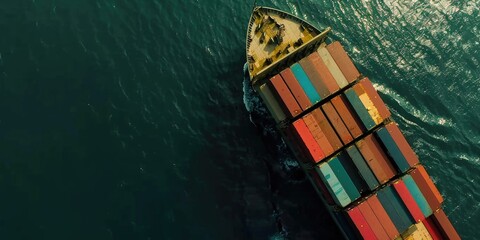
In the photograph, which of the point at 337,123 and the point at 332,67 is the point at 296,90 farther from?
the point at 337,123

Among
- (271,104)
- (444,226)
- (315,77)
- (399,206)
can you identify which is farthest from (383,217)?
(271,104)

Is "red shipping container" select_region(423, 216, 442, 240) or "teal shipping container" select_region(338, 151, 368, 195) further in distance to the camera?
"teal shipping container" select_region(338, 151, 368, 195)

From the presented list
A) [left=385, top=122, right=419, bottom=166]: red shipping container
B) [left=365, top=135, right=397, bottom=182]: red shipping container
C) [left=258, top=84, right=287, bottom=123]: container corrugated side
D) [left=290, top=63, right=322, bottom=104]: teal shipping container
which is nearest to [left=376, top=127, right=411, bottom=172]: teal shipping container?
[left=385, top=122, right=419, bottom=166]: red shipping container

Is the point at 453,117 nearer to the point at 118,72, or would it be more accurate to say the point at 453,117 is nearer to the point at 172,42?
the point at 172,42

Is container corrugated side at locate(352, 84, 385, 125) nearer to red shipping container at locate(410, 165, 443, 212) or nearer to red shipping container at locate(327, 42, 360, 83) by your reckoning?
red shipping container at locate(327, 42, 360, 83)

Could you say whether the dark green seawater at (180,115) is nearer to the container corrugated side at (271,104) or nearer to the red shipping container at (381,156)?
the container corrugated side at (271,104)

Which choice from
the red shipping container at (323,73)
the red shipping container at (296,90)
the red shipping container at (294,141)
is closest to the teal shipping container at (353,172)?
the red shipping container at (294,141)
